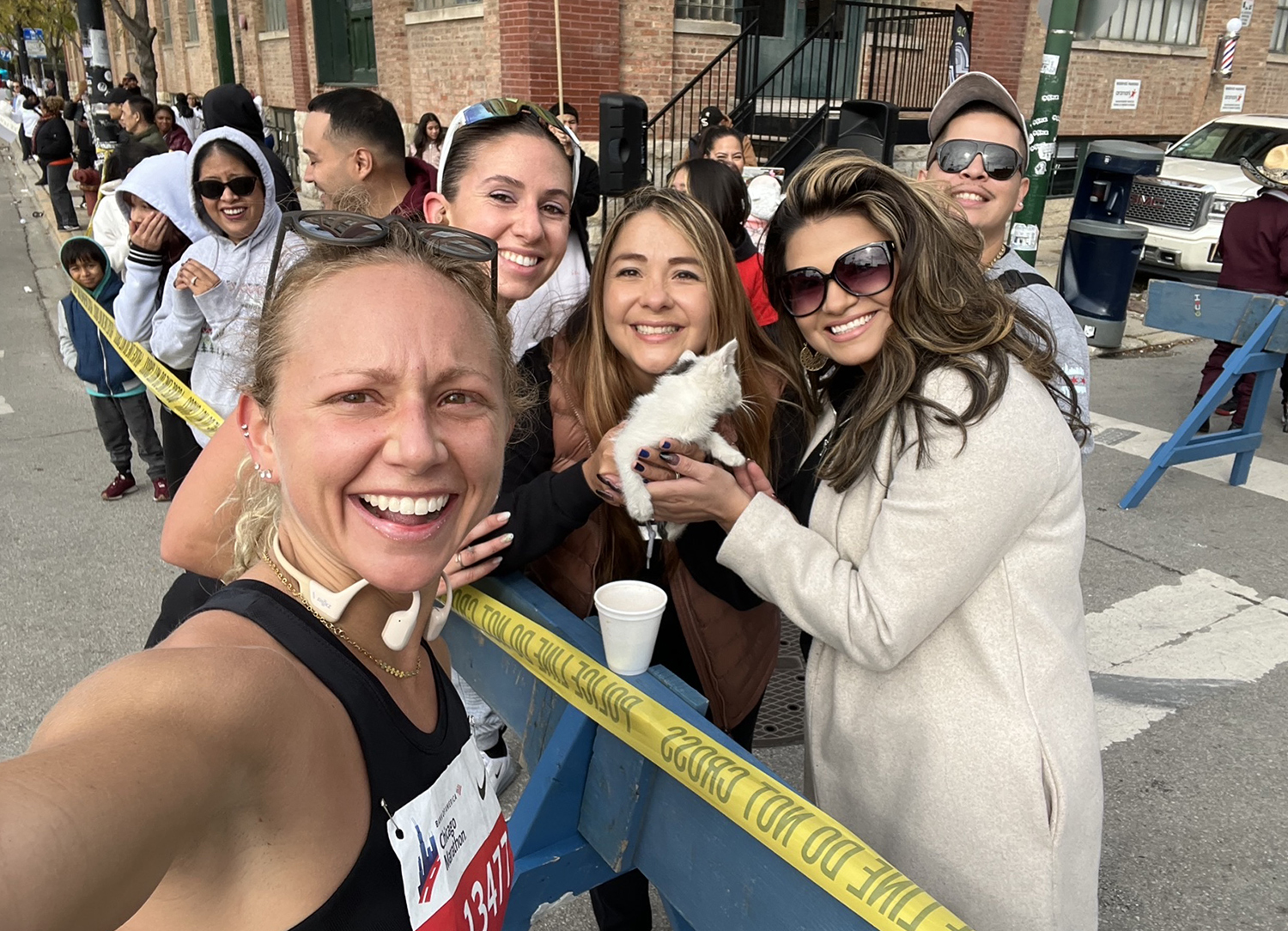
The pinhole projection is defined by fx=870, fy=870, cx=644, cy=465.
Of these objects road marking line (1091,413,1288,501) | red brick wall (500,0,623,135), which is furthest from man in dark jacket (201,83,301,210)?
road marking line (1091,413,1288,501)

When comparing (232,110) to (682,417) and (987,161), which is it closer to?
(987,161)

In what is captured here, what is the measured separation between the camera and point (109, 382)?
210 inches

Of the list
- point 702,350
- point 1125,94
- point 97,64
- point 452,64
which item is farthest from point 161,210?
point 1125,94

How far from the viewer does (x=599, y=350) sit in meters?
2.20

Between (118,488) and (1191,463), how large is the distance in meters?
7.40

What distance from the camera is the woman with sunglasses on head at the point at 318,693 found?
0.76 metres

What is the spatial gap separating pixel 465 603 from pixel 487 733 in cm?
116

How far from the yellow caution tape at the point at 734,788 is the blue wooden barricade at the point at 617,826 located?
0.05m

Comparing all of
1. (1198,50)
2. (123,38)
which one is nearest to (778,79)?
(1198,50)

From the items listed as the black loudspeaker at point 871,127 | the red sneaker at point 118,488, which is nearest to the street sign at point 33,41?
the red sneaker at point 118,488

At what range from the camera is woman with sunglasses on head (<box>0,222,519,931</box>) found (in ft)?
2.48

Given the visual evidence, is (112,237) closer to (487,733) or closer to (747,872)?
(487,733)

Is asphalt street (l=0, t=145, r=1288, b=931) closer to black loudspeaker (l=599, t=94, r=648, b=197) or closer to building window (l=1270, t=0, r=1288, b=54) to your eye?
black loudspeaker (l=599, t=94, r=648, b=197)

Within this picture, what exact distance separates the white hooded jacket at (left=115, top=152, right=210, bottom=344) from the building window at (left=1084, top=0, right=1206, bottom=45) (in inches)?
638
